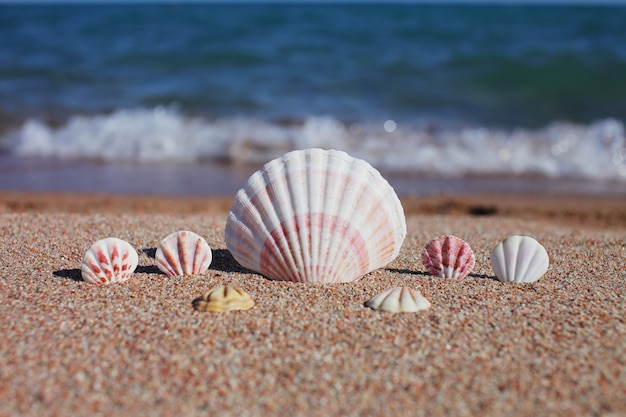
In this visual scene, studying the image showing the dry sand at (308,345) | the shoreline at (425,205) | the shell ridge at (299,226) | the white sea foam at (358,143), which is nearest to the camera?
the dry sand at (308,345)

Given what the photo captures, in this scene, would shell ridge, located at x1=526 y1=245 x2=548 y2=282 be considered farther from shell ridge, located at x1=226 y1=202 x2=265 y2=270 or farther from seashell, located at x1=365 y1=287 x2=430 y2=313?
shell ridge, located at x1=226 y1=202 x2=265 y2=270

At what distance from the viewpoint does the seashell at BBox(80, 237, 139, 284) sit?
2908 mm

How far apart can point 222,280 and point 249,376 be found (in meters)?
1.04

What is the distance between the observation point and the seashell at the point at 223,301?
2592 millimetres

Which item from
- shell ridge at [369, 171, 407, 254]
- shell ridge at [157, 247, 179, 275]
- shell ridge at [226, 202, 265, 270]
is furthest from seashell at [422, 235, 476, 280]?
shell ridge at [157, 247, 179, 275]

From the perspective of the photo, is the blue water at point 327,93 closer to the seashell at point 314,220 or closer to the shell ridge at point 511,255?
the shell ridge at point 511,255

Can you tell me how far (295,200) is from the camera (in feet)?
9.52

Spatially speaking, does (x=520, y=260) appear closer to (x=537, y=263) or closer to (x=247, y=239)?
(x=537, y=263)

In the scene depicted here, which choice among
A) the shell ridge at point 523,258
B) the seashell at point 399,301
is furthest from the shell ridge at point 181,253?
the shell ridge at point 523,258

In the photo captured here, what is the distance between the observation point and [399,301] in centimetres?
262

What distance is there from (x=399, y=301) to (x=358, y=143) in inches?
289

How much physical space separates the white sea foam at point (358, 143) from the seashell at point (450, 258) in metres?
5.27

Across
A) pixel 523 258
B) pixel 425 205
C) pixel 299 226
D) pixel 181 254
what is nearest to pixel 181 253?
pixel 181 254

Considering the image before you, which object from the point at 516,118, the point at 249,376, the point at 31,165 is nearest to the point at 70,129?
the point at 31,165
